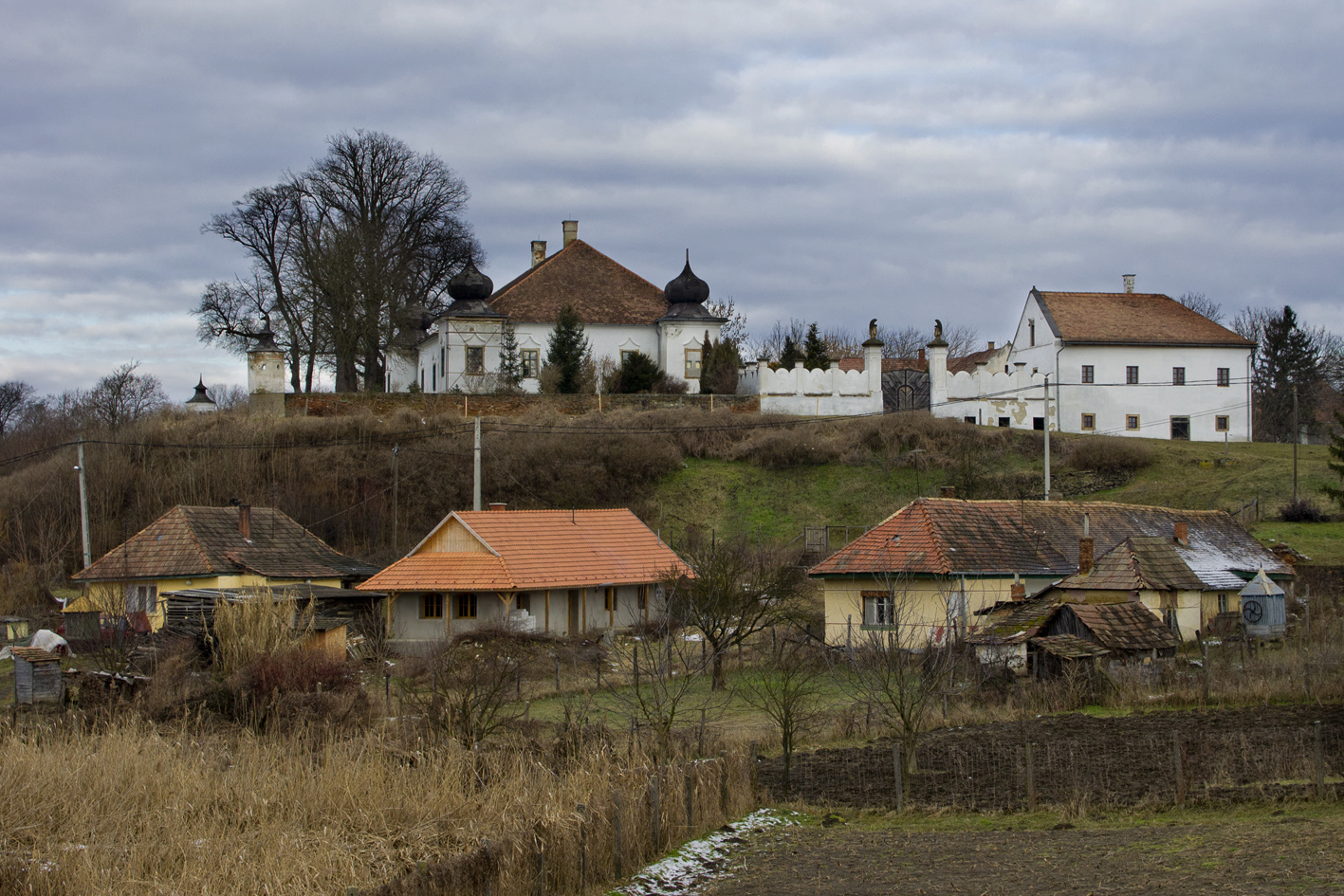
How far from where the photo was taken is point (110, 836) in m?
10.4

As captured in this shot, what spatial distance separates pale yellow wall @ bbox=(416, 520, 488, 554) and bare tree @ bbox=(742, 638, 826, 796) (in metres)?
9.11

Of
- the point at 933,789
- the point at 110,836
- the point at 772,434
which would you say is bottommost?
the point at 933,789

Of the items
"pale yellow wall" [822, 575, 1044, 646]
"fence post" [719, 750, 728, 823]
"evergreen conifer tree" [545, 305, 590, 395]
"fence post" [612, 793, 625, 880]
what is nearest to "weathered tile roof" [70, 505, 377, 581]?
"pale yellow wall" [822, 575, 1044, 646]

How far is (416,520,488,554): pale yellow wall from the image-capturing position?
3294 centimetres

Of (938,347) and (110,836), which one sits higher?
(938,347)

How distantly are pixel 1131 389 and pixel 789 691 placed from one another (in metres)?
40.1

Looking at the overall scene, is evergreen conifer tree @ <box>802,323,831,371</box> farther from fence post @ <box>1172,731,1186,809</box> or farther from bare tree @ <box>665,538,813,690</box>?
fence post @ <box>1172,731,1186,809</box>

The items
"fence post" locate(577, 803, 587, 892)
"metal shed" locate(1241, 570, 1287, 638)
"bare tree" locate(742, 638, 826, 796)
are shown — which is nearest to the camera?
"fence post" locate(577, 803, 587, 892)

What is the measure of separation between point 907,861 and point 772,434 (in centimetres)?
3499

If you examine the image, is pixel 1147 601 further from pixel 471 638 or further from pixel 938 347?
pixel 938 347

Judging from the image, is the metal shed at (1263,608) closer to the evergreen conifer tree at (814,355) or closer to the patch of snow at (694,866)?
the patch of snow at (694,866)

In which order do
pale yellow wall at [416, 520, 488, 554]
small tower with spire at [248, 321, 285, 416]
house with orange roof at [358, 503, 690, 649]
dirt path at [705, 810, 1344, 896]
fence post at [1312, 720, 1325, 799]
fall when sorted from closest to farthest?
dirt path at [705, 810, 1344, 896] < fence post at [1312, 720, 1325, 799] < house with orange roof at [358, 503, 690, 649] < pale yellow wall at [416, 520, 488, 554] < small tower with spire at [248, 321, 285, 416]

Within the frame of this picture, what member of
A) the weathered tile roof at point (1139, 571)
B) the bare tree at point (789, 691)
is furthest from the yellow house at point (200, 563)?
the weathered tile roof at point (1139, 571)

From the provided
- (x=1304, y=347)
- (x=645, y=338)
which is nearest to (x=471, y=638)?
(x=645, y=338)
